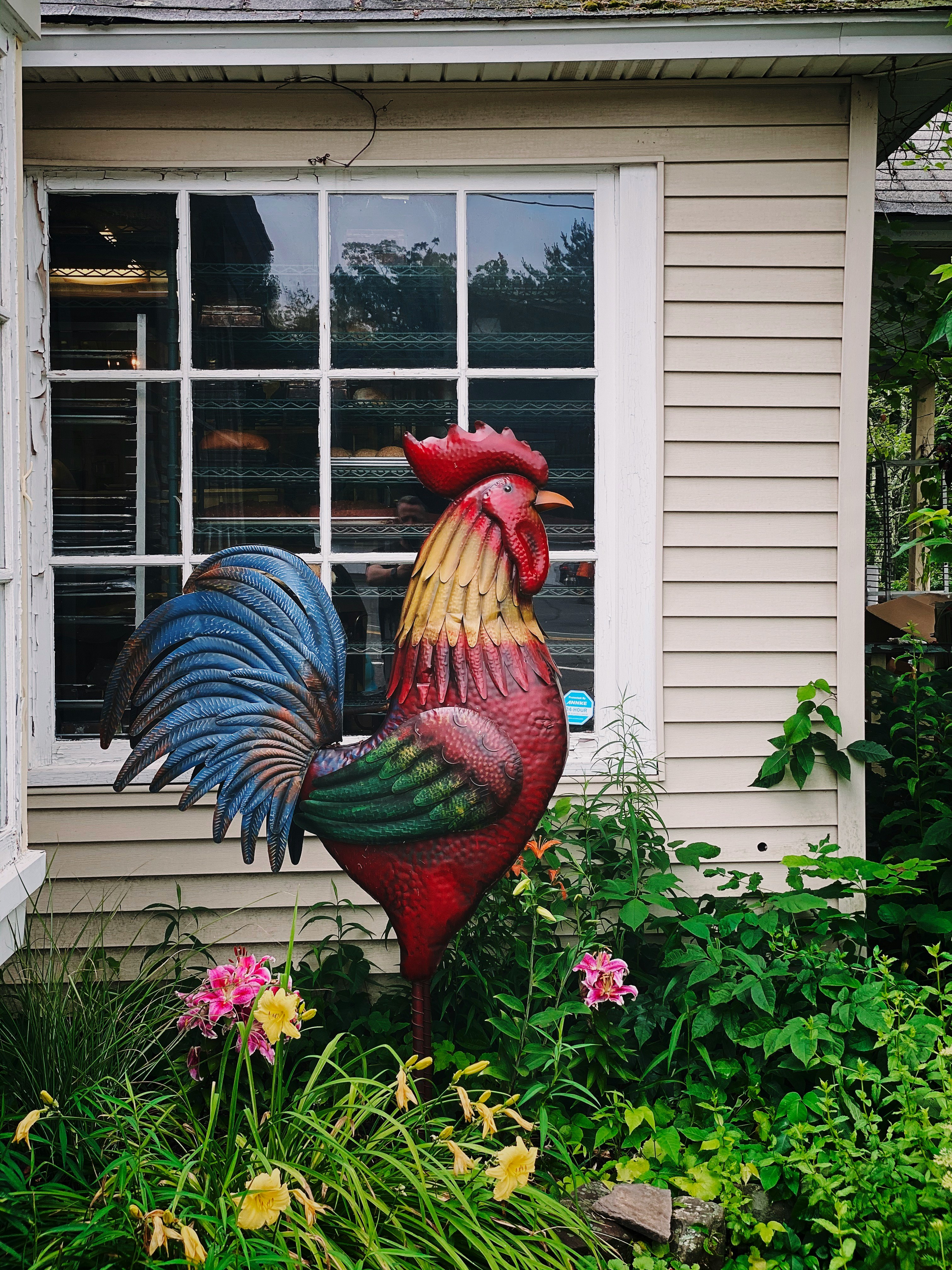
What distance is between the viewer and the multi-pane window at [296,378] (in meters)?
3.16

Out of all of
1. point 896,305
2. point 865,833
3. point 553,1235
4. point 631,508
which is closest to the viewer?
point 553,1235

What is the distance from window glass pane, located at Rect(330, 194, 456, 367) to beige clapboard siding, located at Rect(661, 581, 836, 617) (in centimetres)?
114

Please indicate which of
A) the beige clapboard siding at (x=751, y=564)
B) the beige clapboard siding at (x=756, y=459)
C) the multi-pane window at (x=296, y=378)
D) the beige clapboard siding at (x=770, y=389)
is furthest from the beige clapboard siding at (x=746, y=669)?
the beige clapboard siding at (x=770, y=389)

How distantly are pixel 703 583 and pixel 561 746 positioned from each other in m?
1.25

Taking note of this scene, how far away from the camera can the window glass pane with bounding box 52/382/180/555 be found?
3.17 meters

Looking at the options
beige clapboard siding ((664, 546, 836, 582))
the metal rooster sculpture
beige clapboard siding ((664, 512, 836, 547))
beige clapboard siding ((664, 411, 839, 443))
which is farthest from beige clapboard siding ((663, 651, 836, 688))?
the metal rooster sculpture

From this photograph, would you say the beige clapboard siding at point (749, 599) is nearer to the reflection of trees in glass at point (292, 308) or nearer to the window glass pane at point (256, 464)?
the window glass pane at point (256, 464)

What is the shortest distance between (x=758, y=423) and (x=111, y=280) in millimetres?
2290

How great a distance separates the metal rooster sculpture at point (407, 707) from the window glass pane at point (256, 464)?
95cm

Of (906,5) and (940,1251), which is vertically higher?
(906,5)

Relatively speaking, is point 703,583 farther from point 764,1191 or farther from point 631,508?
point 764,1191

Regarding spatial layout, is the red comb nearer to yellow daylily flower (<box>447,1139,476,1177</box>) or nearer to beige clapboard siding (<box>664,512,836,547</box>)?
beige clapboard siding (<box>664,512,836,547</box>)

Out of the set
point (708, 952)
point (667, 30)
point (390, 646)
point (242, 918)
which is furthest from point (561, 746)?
point (667, 30)

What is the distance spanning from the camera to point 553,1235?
195 centimetres
